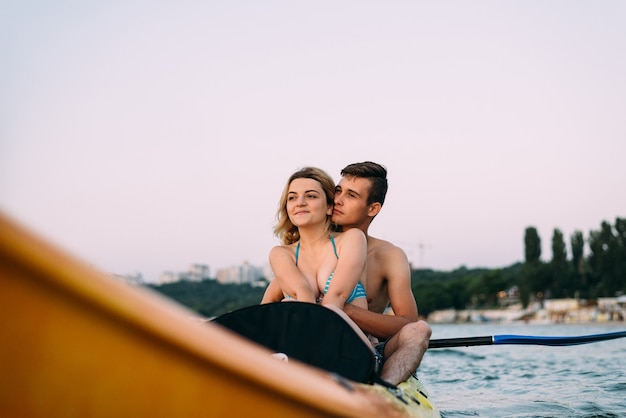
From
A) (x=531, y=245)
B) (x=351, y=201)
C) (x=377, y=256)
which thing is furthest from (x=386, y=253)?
(x=531, y=245)

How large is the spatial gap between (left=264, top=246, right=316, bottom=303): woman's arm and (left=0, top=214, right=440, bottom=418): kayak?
2269 mm

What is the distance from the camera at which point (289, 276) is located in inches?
171

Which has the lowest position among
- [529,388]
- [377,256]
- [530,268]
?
[529,388]

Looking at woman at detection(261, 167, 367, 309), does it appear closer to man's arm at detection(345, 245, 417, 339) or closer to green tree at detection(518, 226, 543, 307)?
man's arm at detection(345, 245, 417, 339)

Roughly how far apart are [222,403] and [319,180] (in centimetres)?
298

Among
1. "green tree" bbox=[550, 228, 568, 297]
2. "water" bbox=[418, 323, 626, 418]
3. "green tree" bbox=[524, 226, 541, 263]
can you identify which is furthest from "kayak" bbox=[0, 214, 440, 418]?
"green tree" bbox=[524, 226, 541, 263]

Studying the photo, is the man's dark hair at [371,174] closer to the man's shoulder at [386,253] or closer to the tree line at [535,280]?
the man's shoulder at [386,253]

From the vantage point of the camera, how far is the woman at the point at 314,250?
417 cm

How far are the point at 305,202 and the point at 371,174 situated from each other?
83 cm

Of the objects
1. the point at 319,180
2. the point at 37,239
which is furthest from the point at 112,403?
the point at 319,180

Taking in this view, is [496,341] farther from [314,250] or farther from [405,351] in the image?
[314,250]

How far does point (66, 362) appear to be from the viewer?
1659 mm

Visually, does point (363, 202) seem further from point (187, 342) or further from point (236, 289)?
point (236, 289)

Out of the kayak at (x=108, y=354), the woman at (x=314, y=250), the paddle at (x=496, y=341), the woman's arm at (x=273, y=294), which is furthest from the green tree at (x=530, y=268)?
the kayak at (x=108, y=354)
